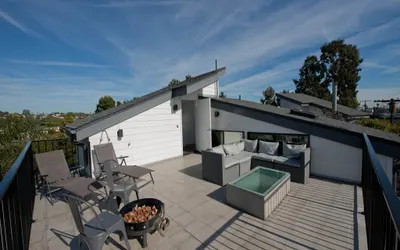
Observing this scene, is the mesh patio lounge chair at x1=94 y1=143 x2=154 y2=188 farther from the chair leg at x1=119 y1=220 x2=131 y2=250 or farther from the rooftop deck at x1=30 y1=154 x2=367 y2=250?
the chair leg at x1=119 y1=220 x2=131 y2=250

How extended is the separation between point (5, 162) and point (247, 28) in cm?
1115

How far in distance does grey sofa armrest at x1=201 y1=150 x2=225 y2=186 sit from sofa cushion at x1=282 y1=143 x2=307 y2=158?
2.47 m

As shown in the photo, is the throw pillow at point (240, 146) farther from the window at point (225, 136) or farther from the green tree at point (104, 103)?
the green tree at point (104, 103)

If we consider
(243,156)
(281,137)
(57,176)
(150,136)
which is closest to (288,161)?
(281,137)

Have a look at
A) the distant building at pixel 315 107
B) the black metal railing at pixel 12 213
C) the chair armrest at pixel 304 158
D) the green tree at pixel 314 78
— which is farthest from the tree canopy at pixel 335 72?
the black metal railing at pixel 12 213

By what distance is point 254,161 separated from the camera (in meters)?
6.17

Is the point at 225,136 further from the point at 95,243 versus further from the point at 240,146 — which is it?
the point at 95,243

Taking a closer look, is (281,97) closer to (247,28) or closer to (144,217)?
(247,28)

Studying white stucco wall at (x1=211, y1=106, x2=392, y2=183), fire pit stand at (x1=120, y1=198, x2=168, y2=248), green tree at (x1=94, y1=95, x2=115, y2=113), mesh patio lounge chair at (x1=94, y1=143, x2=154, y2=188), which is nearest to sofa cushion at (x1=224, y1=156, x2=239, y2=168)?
white stucco wall at (x1=211, y1=106, x2=392, y2=183)

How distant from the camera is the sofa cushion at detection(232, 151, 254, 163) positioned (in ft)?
19.5

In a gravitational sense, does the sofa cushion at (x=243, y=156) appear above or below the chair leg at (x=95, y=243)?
above

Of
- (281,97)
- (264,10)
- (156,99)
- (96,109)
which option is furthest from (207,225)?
(96,109)

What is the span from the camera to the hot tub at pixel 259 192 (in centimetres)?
366

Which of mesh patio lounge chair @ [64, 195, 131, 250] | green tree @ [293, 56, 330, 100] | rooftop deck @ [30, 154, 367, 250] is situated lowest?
rooftop deck @ [30, 154, 367, 250]
